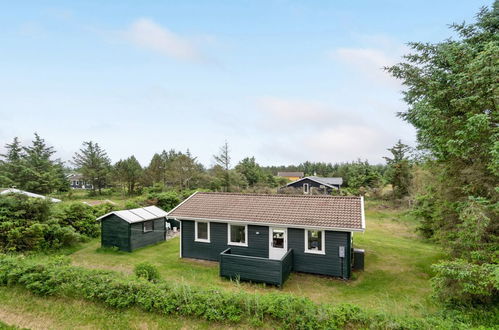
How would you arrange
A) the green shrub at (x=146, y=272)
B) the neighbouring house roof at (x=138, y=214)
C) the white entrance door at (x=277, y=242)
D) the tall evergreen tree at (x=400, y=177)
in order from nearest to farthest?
the green shrub at (x=146, y=272)
the white entrance door at (x=277, y=242)
the neighbouring house roof at (x=138, y=214)
the tall evergreen tree at (x=400, y=177)

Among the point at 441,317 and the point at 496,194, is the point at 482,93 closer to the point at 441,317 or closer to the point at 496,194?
the point at 496,194

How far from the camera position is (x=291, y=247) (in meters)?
10.4

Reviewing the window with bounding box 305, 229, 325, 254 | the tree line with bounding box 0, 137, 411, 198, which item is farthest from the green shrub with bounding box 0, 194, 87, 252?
the tree line with bounding box 0, 137, 411, 198

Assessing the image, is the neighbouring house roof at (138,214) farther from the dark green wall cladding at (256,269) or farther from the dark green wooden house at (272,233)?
the dark green wall cladding at (256,269)

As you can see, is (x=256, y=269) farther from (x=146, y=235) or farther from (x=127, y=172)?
(x=127, y=172)

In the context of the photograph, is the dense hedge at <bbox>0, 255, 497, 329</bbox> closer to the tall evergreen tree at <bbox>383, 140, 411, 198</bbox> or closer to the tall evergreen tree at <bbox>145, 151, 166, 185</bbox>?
the tall evergreen tree at <bbox>383, 140, 411, 198</bbox>

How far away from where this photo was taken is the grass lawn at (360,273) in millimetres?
7929

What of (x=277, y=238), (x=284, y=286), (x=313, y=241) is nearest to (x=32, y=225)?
(x=277, y=238)

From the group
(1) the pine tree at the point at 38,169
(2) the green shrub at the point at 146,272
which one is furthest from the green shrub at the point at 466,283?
(1) the pine tree at the point at 38,169

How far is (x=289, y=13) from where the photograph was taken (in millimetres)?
12453

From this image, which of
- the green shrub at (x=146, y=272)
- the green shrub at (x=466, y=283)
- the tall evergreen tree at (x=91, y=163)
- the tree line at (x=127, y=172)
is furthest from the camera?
the tall evergreen tree at (x=91, y=163)

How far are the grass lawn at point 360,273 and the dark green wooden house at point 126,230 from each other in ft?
1.68

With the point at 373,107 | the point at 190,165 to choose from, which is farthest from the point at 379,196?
the point at 190,165

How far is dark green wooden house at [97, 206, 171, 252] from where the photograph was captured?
43.3ft
